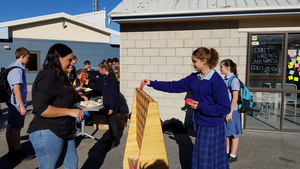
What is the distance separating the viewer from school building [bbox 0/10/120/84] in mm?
14195

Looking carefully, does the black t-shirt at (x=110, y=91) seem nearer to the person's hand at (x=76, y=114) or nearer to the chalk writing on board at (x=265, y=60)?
the person's hand at (x=76, y=114)

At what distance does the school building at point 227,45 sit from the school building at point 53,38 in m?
9.29

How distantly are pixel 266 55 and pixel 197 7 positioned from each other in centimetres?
218

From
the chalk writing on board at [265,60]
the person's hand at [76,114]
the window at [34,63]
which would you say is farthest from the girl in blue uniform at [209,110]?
the window at [34,63]

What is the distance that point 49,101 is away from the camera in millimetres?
2057

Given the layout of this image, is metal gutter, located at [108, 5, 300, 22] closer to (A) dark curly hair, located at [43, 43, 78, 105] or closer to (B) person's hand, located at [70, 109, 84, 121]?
(A) dark curly hair, located at [43, 43, 78, 105]

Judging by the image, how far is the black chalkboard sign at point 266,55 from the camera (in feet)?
18.6

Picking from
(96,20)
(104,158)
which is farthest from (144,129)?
(96,20)

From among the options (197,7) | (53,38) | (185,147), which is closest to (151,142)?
(185,147)

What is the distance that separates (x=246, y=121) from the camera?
595 cm

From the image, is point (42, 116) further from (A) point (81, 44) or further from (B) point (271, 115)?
(A) point (81, 44)

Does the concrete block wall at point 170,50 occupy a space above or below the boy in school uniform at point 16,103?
above

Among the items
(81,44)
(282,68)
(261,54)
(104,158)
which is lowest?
(104,158)

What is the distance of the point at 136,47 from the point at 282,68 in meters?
3.88
